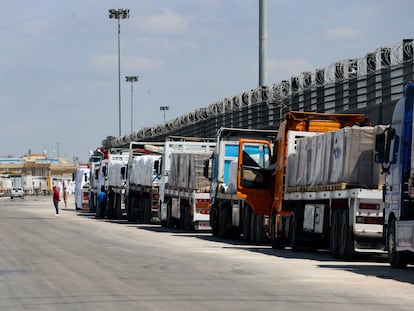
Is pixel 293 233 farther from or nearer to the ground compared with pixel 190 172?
nearer to the ground

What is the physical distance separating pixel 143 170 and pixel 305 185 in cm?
2086

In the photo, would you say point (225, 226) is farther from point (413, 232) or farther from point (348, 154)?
point (413, 232)

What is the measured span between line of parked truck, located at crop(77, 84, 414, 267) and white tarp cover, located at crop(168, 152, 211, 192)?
0.11ft

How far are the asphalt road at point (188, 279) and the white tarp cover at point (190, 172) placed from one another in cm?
1001

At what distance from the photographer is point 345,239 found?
23.0 m

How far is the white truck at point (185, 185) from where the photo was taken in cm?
3797

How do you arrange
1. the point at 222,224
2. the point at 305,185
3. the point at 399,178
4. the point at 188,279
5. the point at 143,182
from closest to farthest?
the point at 188,279
the point at 399,178
the point at 305,185
the point at 222,224
the point at 143,182

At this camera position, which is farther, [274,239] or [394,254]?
[274,239]

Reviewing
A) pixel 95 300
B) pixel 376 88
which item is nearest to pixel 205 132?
pixel 376 88

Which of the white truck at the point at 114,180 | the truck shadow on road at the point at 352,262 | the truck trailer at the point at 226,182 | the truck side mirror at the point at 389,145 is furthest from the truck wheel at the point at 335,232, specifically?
the white truck at the point at 114,180

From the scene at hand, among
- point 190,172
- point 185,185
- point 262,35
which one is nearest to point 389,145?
point 190,172

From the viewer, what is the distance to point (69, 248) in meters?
26.1

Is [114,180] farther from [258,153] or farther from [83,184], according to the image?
[258,153]

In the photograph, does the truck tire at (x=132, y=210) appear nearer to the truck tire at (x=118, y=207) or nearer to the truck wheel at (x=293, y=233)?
the truck tire at (x=118, y=207)
